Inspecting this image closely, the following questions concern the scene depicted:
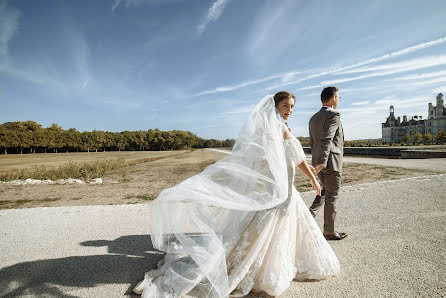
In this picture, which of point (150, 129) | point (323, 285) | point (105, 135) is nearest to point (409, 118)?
point (150, 129)

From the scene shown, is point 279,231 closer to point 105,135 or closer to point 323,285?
point 323,285

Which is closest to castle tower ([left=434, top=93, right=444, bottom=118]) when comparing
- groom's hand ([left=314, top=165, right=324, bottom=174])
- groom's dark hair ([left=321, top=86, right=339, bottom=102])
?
groom's dark hair ([left=321, top=86, right=339, bottom=102])

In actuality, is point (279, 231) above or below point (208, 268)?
above

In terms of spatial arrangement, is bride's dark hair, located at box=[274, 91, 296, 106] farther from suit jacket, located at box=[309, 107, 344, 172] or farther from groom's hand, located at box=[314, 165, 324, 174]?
groom's hand, located at box=[314, 165, 324, 174]

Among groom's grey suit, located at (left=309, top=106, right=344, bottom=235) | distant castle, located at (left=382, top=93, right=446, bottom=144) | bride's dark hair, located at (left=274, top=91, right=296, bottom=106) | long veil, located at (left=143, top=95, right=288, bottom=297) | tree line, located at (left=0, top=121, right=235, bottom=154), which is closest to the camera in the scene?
long veil, located at (left=143, top=95, right=288, bottom=297)

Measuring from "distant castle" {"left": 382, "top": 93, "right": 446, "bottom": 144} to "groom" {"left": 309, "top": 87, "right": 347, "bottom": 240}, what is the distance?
94.7 metres

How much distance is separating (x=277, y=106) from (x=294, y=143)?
1.84 ft

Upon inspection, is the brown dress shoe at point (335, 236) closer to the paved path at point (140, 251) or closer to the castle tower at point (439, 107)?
the paved path at point (140, 251)

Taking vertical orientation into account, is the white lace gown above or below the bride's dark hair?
below

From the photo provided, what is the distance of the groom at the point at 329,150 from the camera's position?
3.65m

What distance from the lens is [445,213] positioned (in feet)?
16.0

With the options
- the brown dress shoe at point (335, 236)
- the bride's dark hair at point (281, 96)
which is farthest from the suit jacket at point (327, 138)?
the brown dress shoe at point (335, 236)

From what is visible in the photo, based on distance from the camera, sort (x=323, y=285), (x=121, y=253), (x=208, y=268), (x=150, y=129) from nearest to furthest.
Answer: (x=208, y=268)
(x=323, y=285)
(x=121, y=253)
(x=150, y=129)

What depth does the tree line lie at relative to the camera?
57.1m
